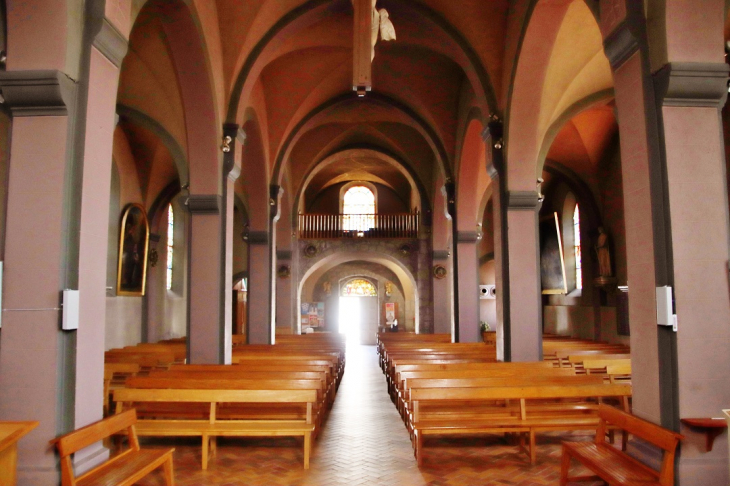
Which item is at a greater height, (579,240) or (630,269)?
(579,240)

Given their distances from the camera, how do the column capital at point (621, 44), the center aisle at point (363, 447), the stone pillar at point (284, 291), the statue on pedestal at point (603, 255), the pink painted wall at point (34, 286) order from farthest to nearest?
the stone pillar at point (284, 291) → the statue on pedestal at point (603, 255) → the center aisle at point (363, 447) → the column capital at point (621, 44) → the pink painted wall at point (34, 286)

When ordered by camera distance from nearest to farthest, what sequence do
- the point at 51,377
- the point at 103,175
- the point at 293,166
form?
the point at 51,377, the point at 103,175, the point at 293,166

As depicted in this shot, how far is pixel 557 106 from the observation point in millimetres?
10602

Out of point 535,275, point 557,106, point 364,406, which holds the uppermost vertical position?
point 557,106

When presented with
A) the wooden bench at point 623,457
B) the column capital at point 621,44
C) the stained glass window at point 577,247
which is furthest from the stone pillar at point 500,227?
the stained glass window at point 577,247

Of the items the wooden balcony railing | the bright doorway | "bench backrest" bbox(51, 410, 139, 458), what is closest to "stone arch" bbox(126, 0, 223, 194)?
"bench backrest" bbox(51, 410, 139, 458)

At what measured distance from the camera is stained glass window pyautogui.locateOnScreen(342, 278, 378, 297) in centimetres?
Result: 2727

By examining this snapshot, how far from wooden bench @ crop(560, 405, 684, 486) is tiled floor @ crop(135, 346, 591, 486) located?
2.07 ft

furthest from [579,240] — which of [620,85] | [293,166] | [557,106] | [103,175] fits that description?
[103,175]

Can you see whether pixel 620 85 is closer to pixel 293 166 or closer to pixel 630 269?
pixel 630 269

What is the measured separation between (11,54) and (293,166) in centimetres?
1427

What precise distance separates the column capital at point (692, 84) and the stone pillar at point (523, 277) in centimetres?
419

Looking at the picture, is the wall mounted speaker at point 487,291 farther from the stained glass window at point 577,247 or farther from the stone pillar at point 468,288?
the stone pillar at point 468,288

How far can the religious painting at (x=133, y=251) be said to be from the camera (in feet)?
46.3
